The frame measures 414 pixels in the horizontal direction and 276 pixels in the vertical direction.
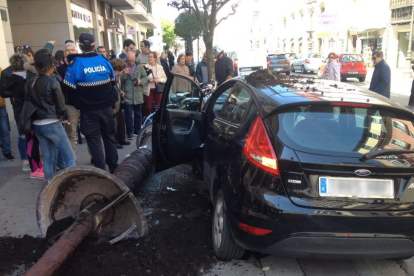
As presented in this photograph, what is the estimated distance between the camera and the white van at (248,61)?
1936 centimetres

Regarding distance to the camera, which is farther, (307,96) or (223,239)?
(223,239)

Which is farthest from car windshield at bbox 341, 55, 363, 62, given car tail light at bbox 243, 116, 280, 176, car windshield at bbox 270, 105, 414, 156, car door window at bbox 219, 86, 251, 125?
car tail light at bbox 243, 116, 280, 176

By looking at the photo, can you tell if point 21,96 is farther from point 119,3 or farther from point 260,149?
point 119,3

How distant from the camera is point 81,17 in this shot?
16328 mm

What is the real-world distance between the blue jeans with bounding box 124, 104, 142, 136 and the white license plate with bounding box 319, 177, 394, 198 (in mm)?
5814

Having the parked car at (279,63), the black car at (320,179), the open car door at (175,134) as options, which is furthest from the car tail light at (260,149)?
the parked car at (279,63)

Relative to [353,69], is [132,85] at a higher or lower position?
higher

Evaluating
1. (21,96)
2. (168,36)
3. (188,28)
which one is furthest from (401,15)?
(168,36)

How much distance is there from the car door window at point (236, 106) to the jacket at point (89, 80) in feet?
5.66

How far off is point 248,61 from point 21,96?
1551cm

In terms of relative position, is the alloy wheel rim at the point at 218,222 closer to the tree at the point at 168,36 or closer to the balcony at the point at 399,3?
the balcony at the point at 399,3

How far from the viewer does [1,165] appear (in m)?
6.32

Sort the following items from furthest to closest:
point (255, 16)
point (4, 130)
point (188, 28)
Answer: point (255, 16)
point (188, 28)
point (4, 130)

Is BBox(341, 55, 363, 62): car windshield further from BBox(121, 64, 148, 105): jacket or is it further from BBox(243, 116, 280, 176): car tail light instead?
BBox(243, 116, 280, 176): car tail light
